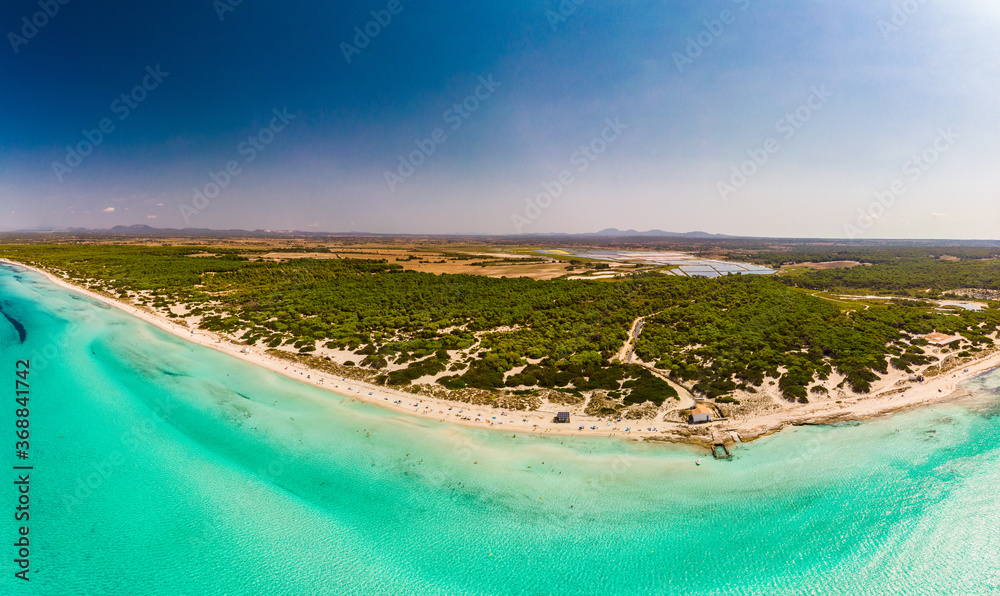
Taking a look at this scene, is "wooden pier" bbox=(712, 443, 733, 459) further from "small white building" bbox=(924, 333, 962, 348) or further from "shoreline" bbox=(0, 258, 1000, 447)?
"small white building" bbox=(924, 333, 962, 348)

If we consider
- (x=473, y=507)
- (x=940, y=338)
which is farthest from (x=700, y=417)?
(x=940, y=338)

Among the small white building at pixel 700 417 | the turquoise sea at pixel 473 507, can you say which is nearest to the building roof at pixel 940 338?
the turquoise sea at pixel 473 507

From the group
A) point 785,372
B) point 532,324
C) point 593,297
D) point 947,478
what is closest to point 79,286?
point 532,324

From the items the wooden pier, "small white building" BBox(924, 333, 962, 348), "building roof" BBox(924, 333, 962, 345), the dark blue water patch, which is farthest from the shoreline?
the dark blue water patch

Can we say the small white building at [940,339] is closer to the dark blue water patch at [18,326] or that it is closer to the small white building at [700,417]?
the small white building at [700,417]

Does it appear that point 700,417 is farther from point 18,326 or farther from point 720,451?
Result: point 18,326

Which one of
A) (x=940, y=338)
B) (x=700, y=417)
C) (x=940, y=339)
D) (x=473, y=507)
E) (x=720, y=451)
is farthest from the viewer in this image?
(x=940, y=338)

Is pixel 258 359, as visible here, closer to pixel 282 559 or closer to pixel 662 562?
pixel 282 559
